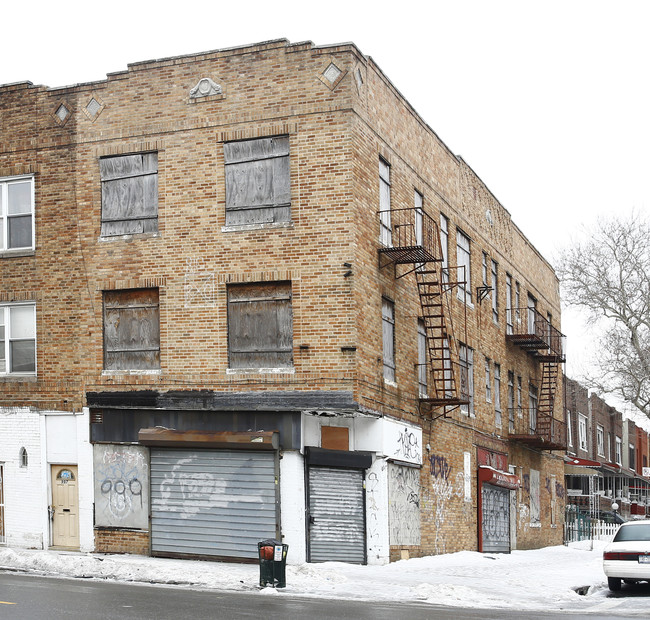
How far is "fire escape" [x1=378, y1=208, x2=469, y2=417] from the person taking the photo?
2567cm

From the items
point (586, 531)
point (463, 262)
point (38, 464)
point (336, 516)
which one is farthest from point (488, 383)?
point (586, 531)

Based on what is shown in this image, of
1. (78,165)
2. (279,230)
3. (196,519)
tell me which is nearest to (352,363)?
(279,230)

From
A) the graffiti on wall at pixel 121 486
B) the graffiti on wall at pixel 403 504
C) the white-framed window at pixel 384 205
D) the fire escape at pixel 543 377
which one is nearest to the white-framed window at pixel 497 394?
the fire escape at pixel 543 377

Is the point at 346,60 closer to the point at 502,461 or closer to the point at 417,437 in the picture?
the point at 417,437

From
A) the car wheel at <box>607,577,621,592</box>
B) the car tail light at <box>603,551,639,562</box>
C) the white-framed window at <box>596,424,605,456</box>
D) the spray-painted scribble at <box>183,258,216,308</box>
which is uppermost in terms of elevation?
the spray-painted scribble at <box>183,258,216,308</box>

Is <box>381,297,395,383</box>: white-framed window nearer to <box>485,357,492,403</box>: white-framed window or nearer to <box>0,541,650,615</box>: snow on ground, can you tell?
<box>0,541,650,615</box>: snow on ground

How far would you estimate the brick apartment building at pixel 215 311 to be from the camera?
76.9 feet

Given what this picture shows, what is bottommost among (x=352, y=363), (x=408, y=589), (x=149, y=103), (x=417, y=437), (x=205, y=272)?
(x=408, y=589)

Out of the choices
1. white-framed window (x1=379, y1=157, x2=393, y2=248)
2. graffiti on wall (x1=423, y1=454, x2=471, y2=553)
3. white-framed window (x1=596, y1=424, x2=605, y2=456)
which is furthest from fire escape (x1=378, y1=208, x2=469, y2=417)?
white-framed window (x1=596, y1=424, x2=605, y2=456)

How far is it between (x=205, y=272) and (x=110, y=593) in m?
9.45

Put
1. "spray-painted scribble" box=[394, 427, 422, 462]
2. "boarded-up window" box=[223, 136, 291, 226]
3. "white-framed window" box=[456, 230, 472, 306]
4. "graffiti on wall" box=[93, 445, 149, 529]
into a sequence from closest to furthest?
1. "boarded-up window" box=[223, 136, 291, 226]
2. "graffiti on wall" box=[93, 445, 149, 529]
3. "spray-painted scribble" box=[394, 427, 422, 462]
4. "white-framed window" box=[456, 230, 472, 306]

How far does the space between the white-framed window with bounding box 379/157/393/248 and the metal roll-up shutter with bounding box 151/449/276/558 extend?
19.7ft

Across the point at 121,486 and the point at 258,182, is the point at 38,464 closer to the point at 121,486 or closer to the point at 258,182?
the point at 121,486

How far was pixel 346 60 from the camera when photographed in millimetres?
23531
